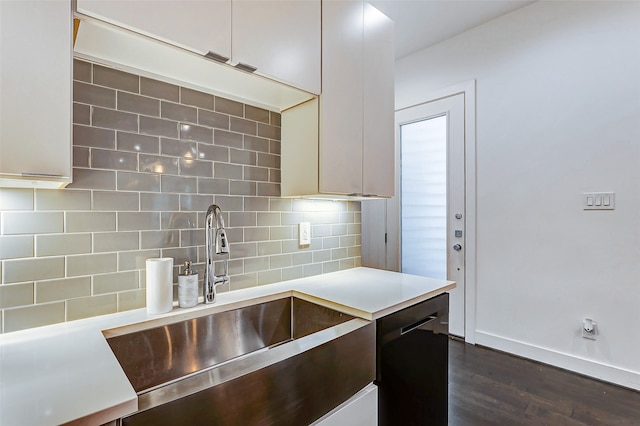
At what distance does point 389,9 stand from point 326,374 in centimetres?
273

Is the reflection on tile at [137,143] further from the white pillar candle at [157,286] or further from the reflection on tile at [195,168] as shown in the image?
the white pillar candle at [157,286]

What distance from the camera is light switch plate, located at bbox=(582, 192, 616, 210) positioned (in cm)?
212

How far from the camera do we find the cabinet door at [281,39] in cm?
113

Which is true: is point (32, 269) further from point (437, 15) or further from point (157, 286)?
point (437, 15)

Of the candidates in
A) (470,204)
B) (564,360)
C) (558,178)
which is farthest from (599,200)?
(564,360)

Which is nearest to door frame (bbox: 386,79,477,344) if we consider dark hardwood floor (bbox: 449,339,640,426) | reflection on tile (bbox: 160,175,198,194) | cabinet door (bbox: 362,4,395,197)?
dark hardwood floor (bbox: 449,339,640,426)

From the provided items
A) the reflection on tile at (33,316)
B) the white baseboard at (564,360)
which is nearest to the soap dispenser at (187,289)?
the reflection on tile at (33,316)

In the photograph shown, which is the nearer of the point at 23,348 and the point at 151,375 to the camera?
the point at 23,348

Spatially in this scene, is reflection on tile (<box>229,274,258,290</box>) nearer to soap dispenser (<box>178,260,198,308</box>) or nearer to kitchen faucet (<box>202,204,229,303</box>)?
kitchen faucet (<box>202,204,229,303</box>)

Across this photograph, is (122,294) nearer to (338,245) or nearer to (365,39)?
(338,245)

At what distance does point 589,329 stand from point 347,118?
7.37 feet

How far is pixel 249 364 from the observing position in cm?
81

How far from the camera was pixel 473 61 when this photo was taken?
9.23 feet

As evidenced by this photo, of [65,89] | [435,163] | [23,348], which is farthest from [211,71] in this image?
[435,163]
